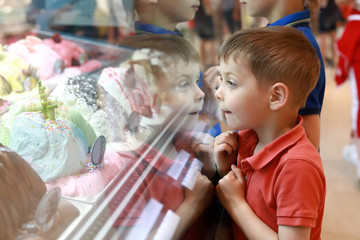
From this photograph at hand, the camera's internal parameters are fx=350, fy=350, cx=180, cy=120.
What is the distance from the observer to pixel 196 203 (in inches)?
44.3

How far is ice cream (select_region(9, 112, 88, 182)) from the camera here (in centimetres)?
100

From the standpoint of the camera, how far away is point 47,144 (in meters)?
1.03

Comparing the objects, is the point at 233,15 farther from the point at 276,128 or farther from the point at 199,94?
the point at 276,128

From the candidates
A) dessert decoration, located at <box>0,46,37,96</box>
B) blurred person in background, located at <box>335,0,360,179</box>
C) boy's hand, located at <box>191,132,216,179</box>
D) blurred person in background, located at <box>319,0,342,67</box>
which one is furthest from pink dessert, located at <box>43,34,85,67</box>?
blurred person in background, located at <box>319,0,342,67</box>

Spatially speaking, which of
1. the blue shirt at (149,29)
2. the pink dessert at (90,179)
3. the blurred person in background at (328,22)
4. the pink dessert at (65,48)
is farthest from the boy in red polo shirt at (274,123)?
the blurred person in background at (328,22)

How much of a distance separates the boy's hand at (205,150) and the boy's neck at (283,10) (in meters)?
0.43

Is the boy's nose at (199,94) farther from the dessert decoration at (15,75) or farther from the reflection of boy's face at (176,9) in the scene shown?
the dessert decoration at (15,75)

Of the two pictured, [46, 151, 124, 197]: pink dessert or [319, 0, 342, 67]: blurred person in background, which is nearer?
[46, 151, 124, 197]: pink dessert

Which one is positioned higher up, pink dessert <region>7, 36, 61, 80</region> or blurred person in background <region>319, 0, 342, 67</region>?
pink dessert <region>7, 36, 61, 80</region>

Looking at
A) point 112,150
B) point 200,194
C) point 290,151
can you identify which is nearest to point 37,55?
point 112,150

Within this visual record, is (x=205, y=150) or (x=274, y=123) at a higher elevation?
(x=274, y=123)

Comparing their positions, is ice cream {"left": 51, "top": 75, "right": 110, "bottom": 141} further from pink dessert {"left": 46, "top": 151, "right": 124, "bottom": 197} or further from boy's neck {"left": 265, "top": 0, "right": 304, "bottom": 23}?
boy's neck {"left": 265, "top": 0, "right": 304, "bottom": 23}

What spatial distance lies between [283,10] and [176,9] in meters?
0.32

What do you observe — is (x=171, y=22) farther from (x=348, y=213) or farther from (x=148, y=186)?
(x=348, y=213)
